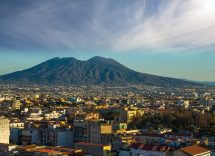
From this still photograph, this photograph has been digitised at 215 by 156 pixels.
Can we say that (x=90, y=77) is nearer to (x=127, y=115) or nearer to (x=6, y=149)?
(x=127, y=115)

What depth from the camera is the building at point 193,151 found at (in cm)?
2206

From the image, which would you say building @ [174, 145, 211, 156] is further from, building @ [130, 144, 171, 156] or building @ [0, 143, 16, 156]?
building @ [0, 143, 16, 156]

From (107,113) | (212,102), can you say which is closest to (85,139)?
(107,113)

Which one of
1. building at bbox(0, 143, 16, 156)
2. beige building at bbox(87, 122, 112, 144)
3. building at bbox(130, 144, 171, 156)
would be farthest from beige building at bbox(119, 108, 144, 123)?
building at bbox(0, 143, 16, 156)

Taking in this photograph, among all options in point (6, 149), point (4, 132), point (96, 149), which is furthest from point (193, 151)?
point (4, 132)

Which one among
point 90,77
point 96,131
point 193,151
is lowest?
point 193,151

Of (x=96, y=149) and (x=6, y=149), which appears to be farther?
(x=96, y=149)

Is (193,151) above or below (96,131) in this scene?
below

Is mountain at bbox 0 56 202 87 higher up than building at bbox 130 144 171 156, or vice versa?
mountain at bbox 0 56 202 87

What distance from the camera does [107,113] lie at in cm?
5034

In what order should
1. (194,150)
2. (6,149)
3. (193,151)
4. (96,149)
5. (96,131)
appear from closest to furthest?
(193,151)
(194,150)
(6,149)
(96,149)
(96,131)

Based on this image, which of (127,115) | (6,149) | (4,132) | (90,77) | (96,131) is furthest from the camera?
(90,77)

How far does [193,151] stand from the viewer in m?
22.5

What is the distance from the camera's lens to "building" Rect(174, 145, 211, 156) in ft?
72.4
